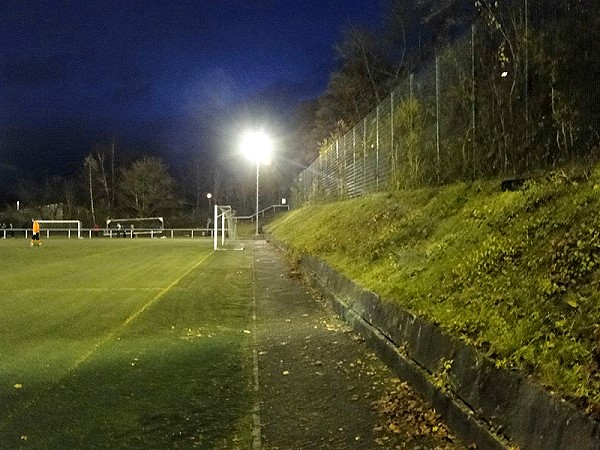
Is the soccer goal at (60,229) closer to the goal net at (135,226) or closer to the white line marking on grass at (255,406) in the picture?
the goal net at (135,226)

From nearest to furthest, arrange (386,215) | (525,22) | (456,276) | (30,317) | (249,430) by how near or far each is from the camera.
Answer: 1. (249,430)
2. (456,276)
3. (525,22)
4. (30,317)
5. (386,215)

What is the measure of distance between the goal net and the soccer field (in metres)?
43.8

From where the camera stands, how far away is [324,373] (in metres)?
7.07

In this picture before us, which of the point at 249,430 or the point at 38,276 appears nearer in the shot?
the point at 249,430

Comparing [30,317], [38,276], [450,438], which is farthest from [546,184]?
[38,276]

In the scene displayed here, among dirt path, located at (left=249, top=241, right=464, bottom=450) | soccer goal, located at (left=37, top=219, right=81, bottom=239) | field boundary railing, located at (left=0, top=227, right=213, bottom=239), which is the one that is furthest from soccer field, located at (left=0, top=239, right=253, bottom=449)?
soccer goal, located at (left=37, top=219, right=81, bottom=239)

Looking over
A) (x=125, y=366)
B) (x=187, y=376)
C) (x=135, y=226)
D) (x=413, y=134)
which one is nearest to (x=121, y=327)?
(x=125, y=366)

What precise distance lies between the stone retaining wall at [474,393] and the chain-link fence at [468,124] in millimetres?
3470

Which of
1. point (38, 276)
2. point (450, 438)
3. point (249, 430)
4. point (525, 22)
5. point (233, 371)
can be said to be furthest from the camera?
point (38, 276)

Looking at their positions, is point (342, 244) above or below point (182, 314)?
above

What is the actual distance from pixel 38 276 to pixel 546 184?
14.9 m

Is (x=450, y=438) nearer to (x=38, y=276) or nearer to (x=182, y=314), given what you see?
(x=182, y=314)

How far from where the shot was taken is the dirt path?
16.4ft

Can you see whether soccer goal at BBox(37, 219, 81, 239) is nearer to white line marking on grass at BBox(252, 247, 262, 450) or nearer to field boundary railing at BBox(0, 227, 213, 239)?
field boundary railing at BBox(0, 227, 213, 239)
